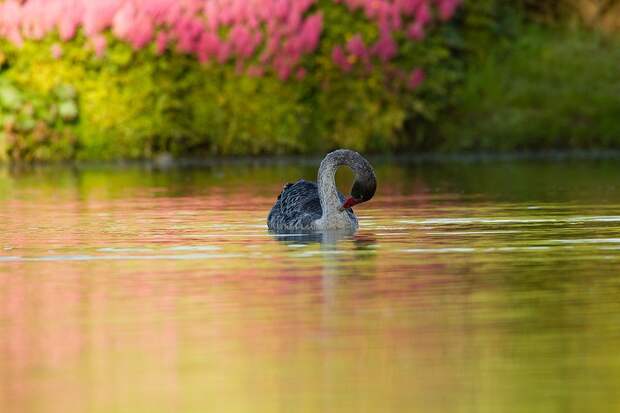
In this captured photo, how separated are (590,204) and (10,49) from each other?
51.9ft

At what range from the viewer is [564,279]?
39.9 feet

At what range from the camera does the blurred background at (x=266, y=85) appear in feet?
108

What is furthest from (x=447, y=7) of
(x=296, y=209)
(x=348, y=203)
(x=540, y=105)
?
(x=348, y=203)

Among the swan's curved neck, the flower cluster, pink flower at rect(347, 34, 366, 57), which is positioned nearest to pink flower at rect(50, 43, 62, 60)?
the flower cluster

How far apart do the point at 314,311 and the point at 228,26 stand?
76.9 feet

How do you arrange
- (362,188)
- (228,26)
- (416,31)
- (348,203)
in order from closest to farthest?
(362,188) < (348,203) < (416,31) < (228,26)

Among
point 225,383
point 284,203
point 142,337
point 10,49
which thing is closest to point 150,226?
point 284,203

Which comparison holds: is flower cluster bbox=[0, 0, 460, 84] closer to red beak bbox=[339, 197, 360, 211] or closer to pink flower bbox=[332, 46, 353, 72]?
pink flower bbox=[332, 46, 353, 72]

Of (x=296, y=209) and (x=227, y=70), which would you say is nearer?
(x=296, y=209)

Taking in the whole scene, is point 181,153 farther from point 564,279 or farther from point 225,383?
point 225,383

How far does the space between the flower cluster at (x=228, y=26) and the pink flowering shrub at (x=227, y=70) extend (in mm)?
23

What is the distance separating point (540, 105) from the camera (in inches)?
1340

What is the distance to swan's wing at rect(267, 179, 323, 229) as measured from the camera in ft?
56.1

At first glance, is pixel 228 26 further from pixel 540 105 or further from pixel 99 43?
pixel 540 105
